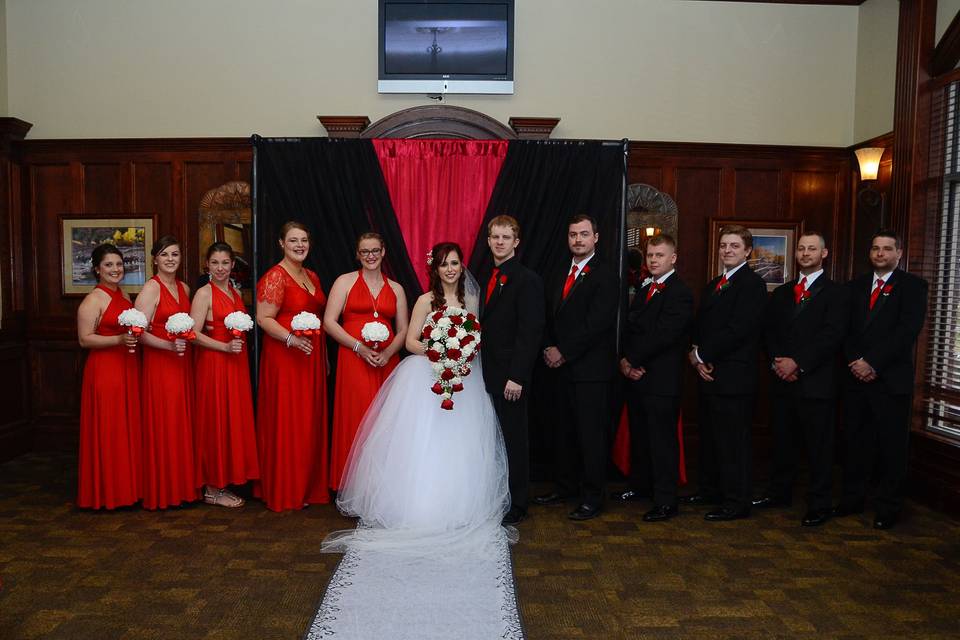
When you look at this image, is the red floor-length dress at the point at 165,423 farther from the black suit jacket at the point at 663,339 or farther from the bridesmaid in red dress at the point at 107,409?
the black suit jacket at the point at 663,339

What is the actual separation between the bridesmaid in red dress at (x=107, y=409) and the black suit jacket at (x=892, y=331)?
4720mm

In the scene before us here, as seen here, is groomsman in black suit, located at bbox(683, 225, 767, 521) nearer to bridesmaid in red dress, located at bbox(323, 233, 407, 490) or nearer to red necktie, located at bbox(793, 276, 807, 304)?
red necktie, located at bbox(793, 276, 807, 304)

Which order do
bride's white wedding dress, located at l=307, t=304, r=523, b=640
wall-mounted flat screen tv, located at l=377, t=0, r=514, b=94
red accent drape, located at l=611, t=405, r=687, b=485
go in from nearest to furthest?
bride's white wedding dress, located at l=307, t=304, r=523, b=640 → red accent drape, located at l=611, t=405, r=687, b=485 → wall-mounted flat screen tv, located at l=377, t=0, r=514, b=94

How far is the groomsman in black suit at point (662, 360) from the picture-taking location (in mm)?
4336

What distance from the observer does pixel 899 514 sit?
4.51 meters

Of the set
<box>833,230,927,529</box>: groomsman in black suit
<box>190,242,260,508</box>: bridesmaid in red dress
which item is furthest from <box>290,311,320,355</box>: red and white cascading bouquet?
<box>833,230,927,529</box>: groomsman in black suit

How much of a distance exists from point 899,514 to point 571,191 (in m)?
3.08

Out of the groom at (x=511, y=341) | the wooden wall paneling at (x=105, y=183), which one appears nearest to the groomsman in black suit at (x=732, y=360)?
the groom at (x=511, y=341)

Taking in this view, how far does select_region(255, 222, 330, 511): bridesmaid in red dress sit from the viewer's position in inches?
174

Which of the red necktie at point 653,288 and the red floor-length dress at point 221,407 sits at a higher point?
the red necktie at point 653,288

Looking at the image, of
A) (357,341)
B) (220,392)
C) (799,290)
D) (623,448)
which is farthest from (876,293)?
(220,392)

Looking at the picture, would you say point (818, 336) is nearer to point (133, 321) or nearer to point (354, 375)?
point (354, 375)

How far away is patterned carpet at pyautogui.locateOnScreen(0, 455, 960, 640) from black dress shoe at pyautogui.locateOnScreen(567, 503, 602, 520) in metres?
0.06

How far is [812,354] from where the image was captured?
14.3 ft
